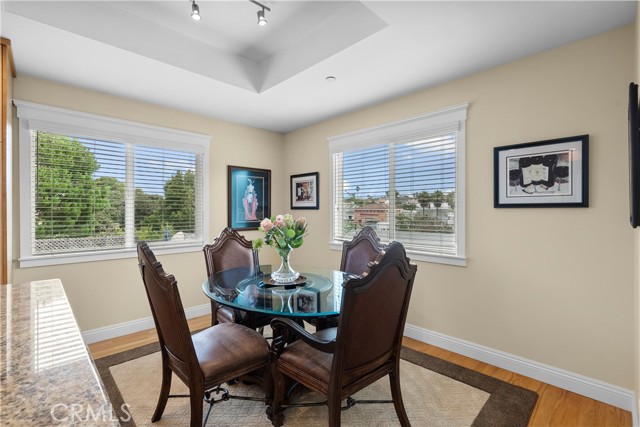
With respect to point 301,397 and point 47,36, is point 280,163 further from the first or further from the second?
point 301,397

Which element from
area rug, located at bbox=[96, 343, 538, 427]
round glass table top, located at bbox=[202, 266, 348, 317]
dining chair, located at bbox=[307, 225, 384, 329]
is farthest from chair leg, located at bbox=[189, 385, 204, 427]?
dining chair, located at bbox=[307, 225, 384, 329]

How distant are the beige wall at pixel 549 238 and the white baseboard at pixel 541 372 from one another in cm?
5

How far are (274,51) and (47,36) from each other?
65.4 inches

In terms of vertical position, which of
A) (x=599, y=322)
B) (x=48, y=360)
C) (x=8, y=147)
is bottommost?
(x=599, y=322)

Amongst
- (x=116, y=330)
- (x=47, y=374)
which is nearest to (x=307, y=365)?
(x=47, y=374)

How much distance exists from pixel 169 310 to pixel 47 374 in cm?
94

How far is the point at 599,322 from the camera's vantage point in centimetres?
214

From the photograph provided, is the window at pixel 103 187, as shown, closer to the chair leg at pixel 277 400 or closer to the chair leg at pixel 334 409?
the chair leg at pixel 277 400

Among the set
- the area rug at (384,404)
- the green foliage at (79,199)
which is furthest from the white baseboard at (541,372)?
the green foliage at (79,199)

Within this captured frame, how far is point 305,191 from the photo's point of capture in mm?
4402

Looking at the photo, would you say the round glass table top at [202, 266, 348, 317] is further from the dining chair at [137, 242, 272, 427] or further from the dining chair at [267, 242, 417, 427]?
the dining chair at [137, 242, 272, 427]

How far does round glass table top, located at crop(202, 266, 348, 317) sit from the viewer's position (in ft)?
6.00

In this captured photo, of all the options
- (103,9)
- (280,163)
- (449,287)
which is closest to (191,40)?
(103,9)

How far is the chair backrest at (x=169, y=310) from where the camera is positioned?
5.14 feet
